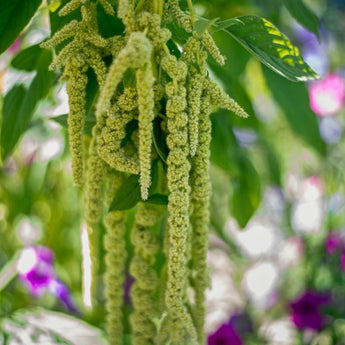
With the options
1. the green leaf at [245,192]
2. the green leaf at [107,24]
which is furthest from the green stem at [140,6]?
the green leaf at [245,192]

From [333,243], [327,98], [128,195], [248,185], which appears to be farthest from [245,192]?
[327,98]

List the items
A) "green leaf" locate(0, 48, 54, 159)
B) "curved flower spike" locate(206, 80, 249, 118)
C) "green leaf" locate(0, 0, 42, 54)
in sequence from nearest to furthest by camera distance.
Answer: "curved flower spike" locate(206, 80, 249, 118)
"green leaf" locate(0, 0, 42, 54)
"green leaf" locate(0, 48, 54, 159)

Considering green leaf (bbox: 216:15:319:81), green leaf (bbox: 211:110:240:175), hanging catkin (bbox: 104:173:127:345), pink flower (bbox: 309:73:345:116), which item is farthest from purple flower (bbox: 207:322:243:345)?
green leaf (bbox: 216:15:319:81)

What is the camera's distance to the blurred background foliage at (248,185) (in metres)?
1.01

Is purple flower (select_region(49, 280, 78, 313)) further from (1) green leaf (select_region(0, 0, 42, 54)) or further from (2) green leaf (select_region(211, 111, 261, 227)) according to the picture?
(1) green leaf (select_region(0, 0, 42, 54))

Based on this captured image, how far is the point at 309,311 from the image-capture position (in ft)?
5.57

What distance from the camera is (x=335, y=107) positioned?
2.25 m

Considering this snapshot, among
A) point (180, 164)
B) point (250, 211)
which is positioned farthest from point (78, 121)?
point (250, 211)

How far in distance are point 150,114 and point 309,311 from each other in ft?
4.30

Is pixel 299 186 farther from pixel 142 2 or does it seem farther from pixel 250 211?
pixel 142 2

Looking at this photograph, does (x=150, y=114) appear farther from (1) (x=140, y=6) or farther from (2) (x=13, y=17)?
(2) (x=13, y=17)

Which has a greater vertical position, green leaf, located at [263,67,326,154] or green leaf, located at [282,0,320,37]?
green leaf, located at [282,0,320,37]

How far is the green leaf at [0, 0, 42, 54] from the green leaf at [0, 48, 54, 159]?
0.12 meters

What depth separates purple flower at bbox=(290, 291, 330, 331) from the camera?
1680 mm
